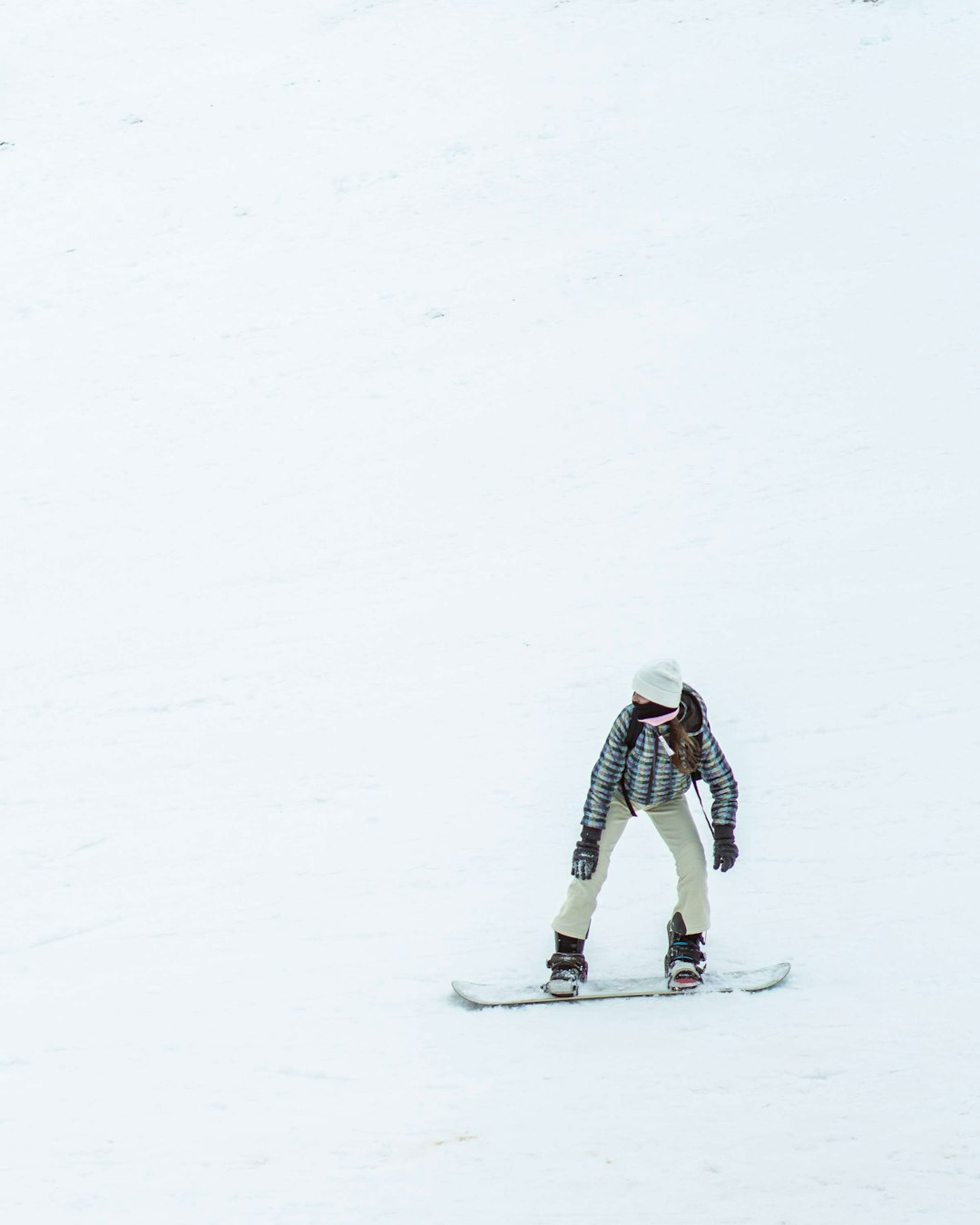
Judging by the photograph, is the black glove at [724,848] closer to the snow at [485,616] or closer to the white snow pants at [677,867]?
the white snow pants at [677,867]

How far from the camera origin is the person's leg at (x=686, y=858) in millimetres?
5148

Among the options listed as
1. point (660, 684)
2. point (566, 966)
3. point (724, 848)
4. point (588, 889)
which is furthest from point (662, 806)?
point (566, 966)

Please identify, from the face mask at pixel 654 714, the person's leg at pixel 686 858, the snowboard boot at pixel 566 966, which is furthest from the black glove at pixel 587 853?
the face mask at pixel 654 714

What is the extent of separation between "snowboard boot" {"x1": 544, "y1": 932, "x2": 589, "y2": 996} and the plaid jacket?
27.3 inches

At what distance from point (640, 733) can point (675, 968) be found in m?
1.17

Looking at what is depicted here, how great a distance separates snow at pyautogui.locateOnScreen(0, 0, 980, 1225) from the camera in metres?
4.80

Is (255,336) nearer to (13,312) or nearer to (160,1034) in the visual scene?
(13,312)

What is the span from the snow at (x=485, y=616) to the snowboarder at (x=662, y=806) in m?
0.27

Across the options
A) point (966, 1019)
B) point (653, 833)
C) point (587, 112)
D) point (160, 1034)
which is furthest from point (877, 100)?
point (160, 1034)

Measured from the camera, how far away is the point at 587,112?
52.7ft

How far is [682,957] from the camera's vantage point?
529 centimetres

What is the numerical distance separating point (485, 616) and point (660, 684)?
3.77m

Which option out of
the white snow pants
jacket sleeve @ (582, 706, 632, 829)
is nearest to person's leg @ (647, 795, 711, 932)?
the white snow pants

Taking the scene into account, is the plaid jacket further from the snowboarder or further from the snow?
the snow
